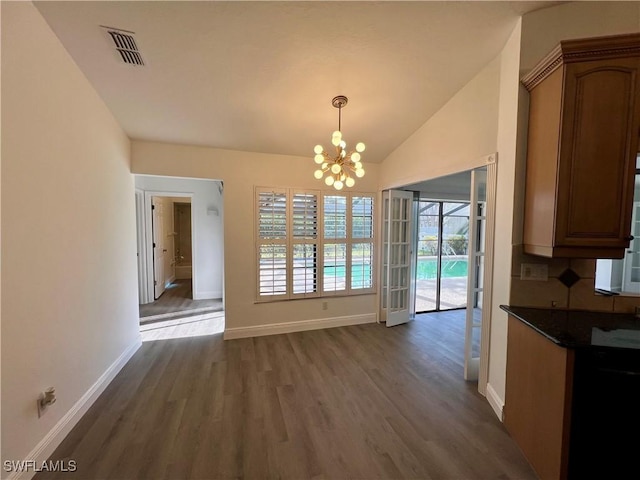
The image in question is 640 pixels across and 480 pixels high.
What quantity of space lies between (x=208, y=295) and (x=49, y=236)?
415cm

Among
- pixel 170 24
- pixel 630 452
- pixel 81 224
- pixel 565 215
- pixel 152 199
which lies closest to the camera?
pixel 630 452

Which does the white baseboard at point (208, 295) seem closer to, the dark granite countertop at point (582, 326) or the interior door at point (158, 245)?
the interior door at point (158, 245)

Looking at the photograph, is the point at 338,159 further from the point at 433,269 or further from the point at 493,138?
the point at 433,269

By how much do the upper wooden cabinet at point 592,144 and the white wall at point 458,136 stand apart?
627 millimetres

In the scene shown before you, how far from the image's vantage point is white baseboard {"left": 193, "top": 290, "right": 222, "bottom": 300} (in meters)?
5.56

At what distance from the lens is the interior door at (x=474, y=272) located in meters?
2.66

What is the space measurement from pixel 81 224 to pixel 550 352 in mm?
3469

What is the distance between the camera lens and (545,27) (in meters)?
1.92

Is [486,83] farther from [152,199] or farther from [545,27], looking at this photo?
[152,199]

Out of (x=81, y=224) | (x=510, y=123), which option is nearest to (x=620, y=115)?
(x=510, y=123)

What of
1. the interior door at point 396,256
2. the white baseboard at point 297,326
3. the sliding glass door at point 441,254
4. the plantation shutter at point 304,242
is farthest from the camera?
the sliding glass door at point 441,254

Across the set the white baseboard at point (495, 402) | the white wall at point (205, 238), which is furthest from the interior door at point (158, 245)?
the white baseboard at point (495, 402)

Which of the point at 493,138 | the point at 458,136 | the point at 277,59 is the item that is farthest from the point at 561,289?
the point at 277,59

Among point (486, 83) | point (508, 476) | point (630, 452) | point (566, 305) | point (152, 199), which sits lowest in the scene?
point (508, 476)
